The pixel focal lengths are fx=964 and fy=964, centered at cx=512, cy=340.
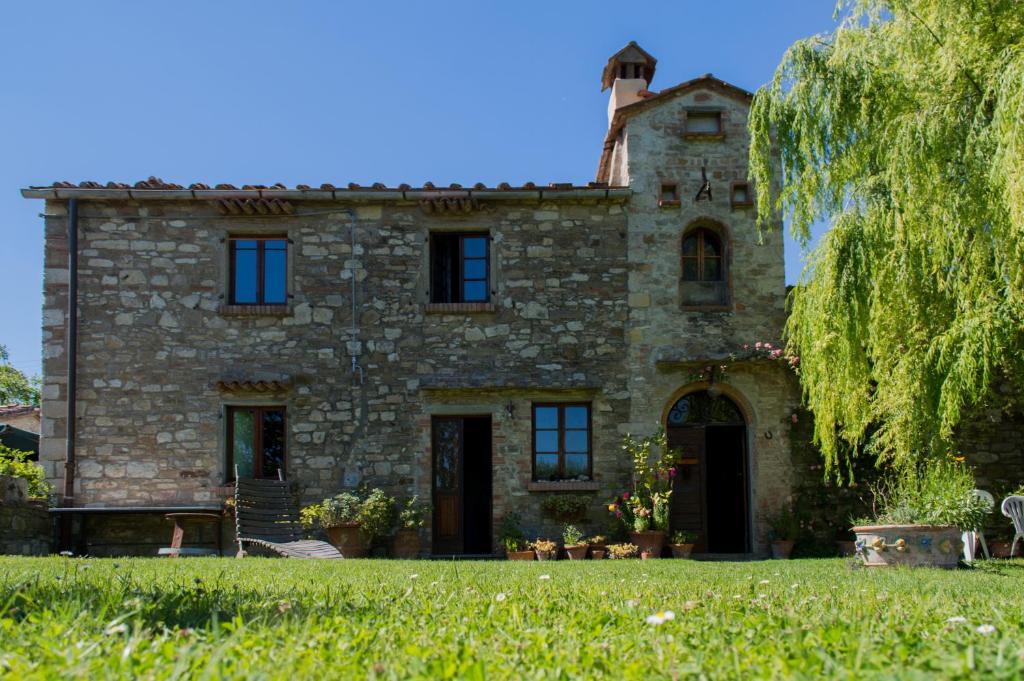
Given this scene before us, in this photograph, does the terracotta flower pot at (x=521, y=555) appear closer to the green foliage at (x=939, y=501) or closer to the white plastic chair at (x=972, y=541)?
the green foliage at (x=939, y=501)

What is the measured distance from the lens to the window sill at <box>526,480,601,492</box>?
12.6 meters

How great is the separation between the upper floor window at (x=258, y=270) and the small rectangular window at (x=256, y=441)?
151cm

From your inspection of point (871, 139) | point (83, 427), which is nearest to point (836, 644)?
point (871, 139)

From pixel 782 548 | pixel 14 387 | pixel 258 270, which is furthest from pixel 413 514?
pixel 14 387

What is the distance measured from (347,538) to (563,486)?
286 centimetres

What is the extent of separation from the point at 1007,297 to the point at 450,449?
7.35 m

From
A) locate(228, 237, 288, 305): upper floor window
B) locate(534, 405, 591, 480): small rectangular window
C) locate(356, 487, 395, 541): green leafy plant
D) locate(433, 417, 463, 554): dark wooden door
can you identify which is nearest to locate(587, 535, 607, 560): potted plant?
locate(534, 405, 591, 480): small rectangular window

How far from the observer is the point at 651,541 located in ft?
39.0

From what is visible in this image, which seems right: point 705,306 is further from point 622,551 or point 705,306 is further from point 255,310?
point 255,310

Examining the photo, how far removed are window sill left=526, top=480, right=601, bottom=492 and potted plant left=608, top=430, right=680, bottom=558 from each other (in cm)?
36

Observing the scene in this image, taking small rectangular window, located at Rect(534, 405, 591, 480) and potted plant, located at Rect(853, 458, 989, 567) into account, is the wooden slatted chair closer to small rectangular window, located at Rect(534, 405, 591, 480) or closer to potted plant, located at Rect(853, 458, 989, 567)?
small rectangular window, located at Rect(534, 405, 591, 480)

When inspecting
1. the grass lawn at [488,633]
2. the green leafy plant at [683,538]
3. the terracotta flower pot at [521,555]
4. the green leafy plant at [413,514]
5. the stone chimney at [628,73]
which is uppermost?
the stone chimney at [628,73]

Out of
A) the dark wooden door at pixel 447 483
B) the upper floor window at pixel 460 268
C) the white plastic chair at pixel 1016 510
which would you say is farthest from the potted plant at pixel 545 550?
the white plastic chair at pixel 1016 510

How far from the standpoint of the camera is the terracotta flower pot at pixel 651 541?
39.0ft
